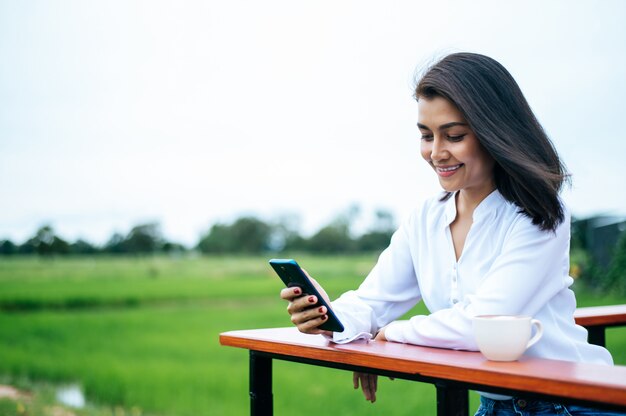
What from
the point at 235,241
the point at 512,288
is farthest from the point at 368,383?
the point at 235,241

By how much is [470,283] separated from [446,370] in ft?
1.32

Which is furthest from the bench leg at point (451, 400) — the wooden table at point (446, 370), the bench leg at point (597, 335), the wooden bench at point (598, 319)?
the bench leg at point (597, 335)

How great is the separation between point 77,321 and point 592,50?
8254 mm

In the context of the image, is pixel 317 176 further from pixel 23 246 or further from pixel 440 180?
pixel 440 180

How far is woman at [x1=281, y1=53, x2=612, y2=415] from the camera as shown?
1.33 metres

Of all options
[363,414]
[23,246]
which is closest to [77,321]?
[23,246]

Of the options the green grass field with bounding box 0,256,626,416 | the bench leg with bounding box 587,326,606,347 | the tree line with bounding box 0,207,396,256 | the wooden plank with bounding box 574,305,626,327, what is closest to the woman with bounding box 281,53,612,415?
the wooden plank with bounding box 574,305,626,327

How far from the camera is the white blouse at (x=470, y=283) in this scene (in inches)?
51.8

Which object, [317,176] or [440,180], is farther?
[317,176]

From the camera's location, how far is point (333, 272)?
57.7ft

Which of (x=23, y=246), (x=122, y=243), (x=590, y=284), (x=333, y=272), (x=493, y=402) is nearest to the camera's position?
(x=493, y=402)

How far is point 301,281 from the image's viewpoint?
1340mm

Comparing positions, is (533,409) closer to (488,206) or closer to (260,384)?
(488,206)

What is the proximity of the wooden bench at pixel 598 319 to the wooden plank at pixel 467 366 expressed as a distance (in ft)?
2.27
